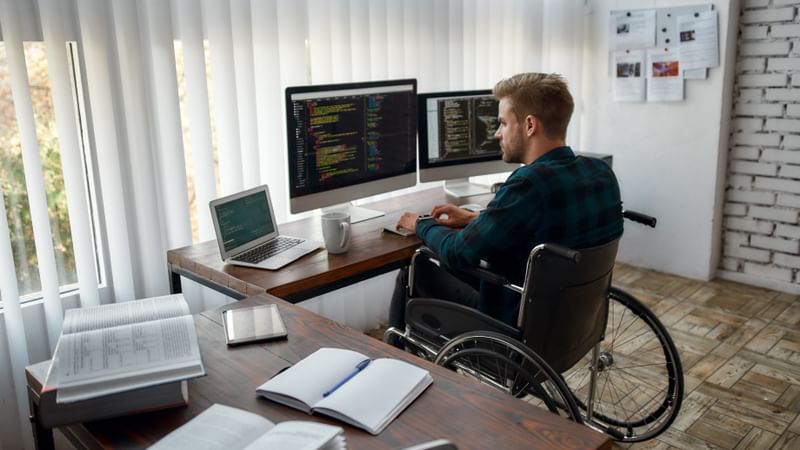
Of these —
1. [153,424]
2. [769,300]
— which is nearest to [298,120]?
[153,424]

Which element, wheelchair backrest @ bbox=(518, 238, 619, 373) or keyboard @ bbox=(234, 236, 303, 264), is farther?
keyboard @ bbox=(234, 236, 303, 264)

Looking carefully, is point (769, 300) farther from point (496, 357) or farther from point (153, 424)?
point (153, 424)

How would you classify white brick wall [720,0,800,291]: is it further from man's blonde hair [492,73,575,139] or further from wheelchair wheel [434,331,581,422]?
wheelchair wheel [434,331,581,422]

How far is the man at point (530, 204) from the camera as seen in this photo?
1.88 meters

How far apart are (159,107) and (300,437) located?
1794mm

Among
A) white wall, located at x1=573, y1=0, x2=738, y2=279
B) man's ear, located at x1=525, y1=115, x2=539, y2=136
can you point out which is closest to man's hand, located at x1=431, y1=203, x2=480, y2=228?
man's ear, located at x1=525, y1=115, x2=539, y2=136

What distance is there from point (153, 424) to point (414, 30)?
8.45ft

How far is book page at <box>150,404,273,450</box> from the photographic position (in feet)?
3.72

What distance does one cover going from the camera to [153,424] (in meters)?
1.24

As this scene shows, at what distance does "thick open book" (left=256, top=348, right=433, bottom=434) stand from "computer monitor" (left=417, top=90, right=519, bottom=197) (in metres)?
1.56

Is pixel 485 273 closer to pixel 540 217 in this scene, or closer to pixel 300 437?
pixel 540 217

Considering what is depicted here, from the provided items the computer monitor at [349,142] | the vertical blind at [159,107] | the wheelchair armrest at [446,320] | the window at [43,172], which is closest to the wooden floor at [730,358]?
the wheelchair armrest at [446,320]

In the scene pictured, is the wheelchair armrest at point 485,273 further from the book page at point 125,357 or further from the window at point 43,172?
the window at point 43,172

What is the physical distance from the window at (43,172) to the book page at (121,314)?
3.37 feet
